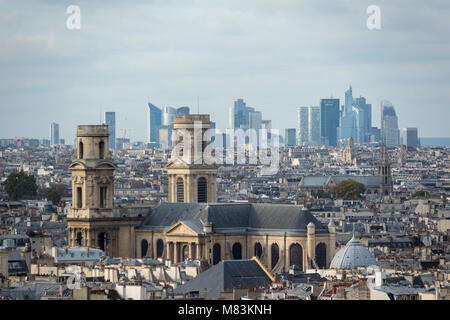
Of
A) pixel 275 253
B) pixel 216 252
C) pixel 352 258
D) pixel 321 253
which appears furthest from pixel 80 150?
pixel 352 258

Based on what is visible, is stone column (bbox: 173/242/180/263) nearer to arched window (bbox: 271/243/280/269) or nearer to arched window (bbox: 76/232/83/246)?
arched window (bbox: 271/243/280/269)

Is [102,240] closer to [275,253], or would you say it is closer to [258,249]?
[258,249]

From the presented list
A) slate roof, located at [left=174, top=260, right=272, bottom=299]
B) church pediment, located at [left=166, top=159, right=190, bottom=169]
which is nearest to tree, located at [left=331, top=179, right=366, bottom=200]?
church pediment, located at [left=166, top=159, right=190, bottom=169]

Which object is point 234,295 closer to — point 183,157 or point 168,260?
point 168,260

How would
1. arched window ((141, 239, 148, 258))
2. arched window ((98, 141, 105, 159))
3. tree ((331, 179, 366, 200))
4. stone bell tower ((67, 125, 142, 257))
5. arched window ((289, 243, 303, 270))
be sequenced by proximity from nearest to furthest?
arched window ((289, 243, 303, 270)) → stone bell tower ((67, 125, 142, 257)) → arched window ((141, 239, 148, 258)) → arched window ((98, 141, 105, 159)) → tree ((331, 179, 366, 200))

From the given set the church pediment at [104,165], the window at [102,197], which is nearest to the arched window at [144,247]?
the window at [102,197]
